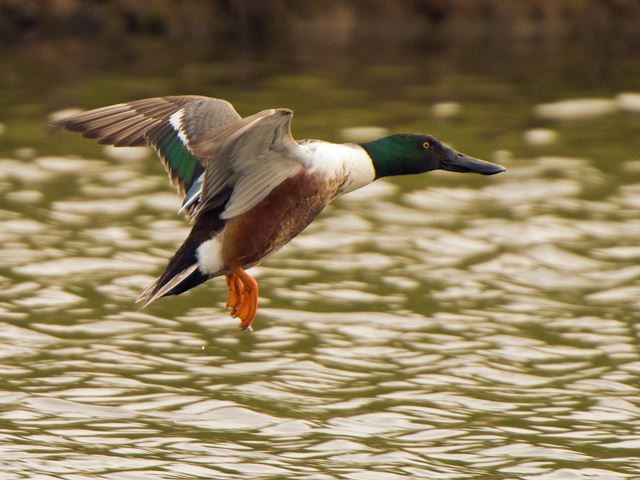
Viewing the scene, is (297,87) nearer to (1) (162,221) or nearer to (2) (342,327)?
(1) (162,221)

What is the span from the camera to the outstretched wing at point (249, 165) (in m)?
5.56

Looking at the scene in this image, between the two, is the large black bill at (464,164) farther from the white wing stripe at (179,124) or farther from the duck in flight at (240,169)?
the white wing stripe at (179,124)

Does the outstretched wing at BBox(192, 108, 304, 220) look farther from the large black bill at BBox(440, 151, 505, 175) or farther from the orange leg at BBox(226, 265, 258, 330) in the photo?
the large black bill at BBox(440, 151, 505, 175)

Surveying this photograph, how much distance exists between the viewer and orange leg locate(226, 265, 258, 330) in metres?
6.21

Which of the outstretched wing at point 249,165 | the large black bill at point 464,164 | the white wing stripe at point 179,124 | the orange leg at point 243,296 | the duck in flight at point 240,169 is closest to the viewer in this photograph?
the outstretched wing at point 249,165

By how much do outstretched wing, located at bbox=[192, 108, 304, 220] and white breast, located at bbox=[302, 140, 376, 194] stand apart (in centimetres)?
8

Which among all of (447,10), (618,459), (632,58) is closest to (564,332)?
(618,459)

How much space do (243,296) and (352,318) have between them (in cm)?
277

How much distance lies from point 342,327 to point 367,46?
27.3 ft

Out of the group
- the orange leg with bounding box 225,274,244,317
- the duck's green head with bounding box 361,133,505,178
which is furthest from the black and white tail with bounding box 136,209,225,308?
the duck's green head with bounding box 361,133,505,178

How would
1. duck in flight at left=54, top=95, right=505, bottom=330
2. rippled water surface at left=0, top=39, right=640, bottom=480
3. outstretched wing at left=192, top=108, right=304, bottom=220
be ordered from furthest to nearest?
rippled water surface at left=0, top=39, right=640, bottom=480 < duck in flight at left=54, top=95, right=505, bottom=330 < outstretched wing at left=192, top=108, right=304, bottom=220

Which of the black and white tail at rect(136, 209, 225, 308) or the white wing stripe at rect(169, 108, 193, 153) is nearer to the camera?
the black and white tail at rect(136, 209, 225, 308)

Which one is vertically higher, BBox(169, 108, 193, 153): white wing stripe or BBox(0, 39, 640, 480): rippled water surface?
BBox(169, 108, 193, 153): white wing stripe

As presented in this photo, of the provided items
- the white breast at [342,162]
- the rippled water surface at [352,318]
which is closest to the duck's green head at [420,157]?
the white breast at [342,162]
